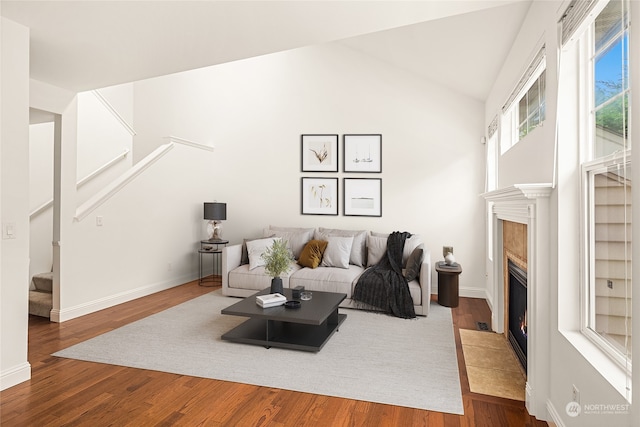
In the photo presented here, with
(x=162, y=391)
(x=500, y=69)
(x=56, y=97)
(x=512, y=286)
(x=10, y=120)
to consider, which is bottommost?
(x=162, y=391)

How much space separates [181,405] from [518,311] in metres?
2.65

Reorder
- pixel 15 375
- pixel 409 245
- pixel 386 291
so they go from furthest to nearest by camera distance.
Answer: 1. pixel 409 245
2. pixel 386 291
3. pixel 15 375

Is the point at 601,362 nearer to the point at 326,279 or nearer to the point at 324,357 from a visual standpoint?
the point at 324,357

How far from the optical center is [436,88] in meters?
5.45

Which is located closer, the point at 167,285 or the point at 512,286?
the point at 512,286

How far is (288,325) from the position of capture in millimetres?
3791

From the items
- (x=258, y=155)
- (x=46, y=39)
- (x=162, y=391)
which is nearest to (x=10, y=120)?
(x=46, y=39)

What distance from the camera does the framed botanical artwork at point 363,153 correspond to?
18.8 feet

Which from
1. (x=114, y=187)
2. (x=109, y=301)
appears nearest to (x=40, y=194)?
(x=114, y=187)

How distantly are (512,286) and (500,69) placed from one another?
2281 millimetres

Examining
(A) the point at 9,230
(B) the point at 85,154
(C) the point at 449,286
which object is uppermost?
(B) the point at 85,154

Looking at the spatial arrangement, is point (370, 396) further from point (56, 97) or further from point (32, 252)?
point (32, 252)

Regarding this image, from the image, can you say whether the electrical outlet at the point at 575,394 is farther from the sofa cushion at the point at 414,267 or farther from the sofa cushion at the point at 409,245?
the sofa cushion at the point at 409,245

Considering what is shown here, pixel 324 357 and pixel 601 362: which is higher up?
pixel 601 362
